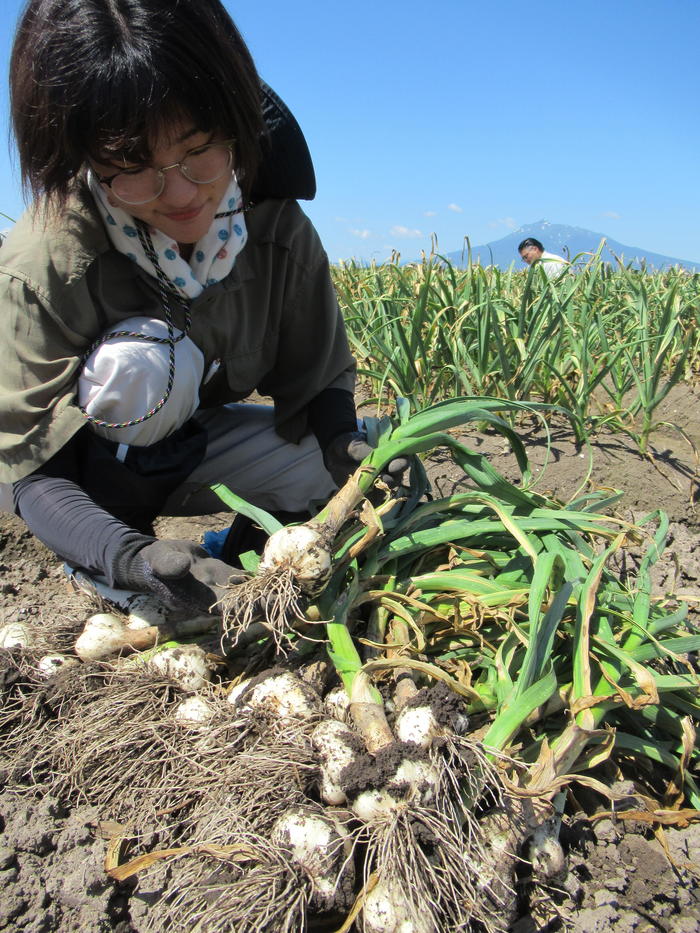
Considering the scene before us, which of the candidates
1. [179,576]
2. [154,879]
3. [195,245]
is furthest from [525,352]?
[154,879]

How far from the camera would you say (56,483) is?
123 cm

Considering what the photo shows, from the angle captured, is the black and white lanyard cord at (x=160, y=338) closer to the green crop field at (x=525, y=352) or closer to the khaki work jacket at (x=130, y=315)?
the khaki work jacket at (x=130, y=315)

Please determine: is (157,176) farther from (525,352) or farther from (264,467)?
(525,352)

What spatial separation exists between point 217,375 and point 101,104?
2.11 feet

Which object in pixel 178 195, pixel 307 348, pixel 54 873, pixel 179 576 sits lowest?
pixel 54 873

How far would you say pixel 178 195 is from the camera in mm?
1126

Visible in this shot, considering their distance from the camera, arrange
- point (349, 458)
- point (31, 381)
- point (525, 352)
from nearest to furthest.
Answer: point (31, 381) → point (349, 458) → point (525, 352)

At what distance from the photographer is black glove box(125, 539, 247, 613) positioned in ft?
3.53

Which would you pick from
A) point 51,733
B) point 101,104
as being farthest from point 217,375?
point 51,733

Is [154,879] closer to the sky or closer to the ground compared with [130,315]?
closer to the ground

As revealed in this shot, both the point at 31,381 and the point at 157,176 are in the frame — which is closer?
the point at 157,176

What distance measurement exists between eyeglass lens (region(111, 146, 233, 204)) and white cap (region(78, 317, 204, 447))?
25 centimetres

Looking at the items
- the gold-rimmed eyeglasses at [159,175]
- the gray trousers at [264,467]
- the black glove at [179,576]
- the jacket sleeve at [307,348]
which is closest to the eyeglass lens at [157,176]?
the gold-rimmed eyeglasses at [159,175]

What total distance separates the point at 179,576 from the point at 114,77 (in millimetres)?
705
